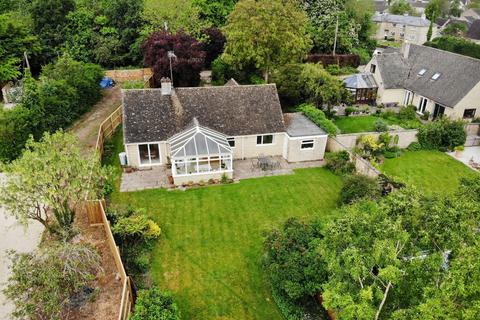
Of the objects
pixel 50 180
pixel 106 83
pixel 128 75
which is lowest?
pixel 106 83

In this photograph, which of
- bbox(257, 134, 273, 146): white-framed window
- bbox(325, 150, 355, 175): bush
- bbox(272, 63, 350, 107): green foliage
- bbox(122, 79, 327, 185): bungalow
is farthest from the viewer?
bbox(272, 63, 350, 107): green foliage

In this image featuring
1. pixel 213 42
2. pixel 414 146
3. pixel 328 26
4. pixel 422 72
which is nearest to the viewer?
pixel 414 146

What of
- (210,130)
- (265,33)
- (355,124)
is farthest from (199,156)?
(355,124)

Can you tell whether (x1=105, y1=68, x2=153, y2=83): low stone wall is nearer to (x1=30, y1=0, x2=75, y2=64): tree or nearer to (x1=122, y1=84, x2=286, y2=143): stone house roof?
(x1=30, y1=0, x2=75, y2=64): tree

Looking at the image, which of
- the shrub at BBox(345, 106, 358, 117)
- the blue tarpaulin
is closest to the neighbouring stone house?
the shrub at BBox(345, 106, 358, 117)

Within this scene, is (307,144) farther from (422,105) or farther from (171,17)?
(171,17)

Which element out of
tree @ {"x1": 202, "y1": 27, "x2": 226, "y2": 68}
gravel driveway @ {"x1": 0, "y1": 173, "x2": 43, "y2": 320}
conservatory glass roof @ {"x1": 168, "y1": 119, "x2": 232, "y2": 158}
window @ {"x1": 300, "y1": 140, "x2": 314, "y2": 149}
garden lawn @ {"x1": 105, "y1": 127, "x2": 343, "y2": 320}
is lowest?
garden lawn @ {"x1": 105, "y1": 127, "x2": 343, "y2": 320}

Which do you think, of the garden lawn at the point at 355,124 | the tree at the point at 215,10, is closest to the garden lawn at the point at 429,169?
the garden lawn at the point at 355,124
